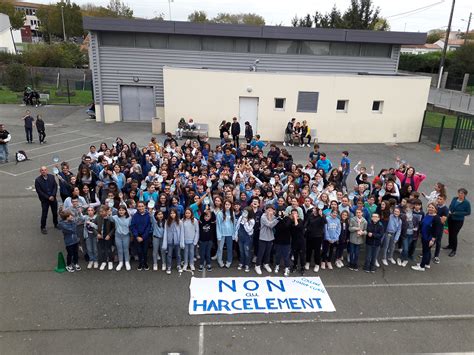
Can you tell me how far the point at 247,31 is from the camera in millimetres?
22109

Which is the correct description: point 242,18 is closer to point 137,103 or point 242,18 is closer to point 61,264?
point 137,103

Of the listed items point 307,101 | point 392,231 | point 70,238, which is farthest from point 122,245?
point 307,101

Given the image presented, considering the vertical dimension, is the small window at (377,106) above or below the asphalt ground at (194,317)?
above

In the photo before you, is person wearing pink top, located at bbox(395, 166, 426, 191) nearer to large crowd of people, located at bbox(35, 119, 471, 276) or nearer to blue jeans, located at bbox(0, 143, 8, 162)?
large crowd of people, located at bbox(35, 119, 471, 276)

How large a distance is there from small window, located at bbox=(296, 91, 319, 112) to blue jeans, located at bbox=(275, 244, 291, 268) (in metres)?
13.2

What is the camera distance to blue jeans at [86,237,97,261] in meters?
7.82

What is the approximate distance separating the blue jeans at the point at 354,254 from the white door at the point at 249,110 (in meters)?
12.9

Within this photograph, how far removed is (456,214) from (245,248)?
5028 mm

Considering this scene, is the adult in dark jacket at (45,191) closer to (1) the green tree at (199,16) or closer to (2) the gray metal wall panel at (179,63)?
(2) the gray metal wall panel at (179,63)

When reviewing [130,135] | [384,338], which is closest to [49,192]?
[384,338]

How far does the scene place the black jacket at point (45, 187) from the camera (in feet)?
30.1

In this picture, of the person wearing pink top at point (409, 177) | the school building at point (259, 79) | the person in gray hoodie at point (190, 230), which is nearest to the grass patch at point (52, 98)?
the school building at point (259, 79)

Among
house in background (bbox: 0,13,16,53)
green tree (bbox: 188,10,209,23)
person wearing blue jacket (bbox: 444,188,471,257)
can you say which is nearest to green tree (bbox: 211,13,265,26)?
green tree (bbox: 188,10,209,23)

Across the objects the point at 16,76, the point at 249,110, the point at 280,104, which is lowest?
the point at 249,110
